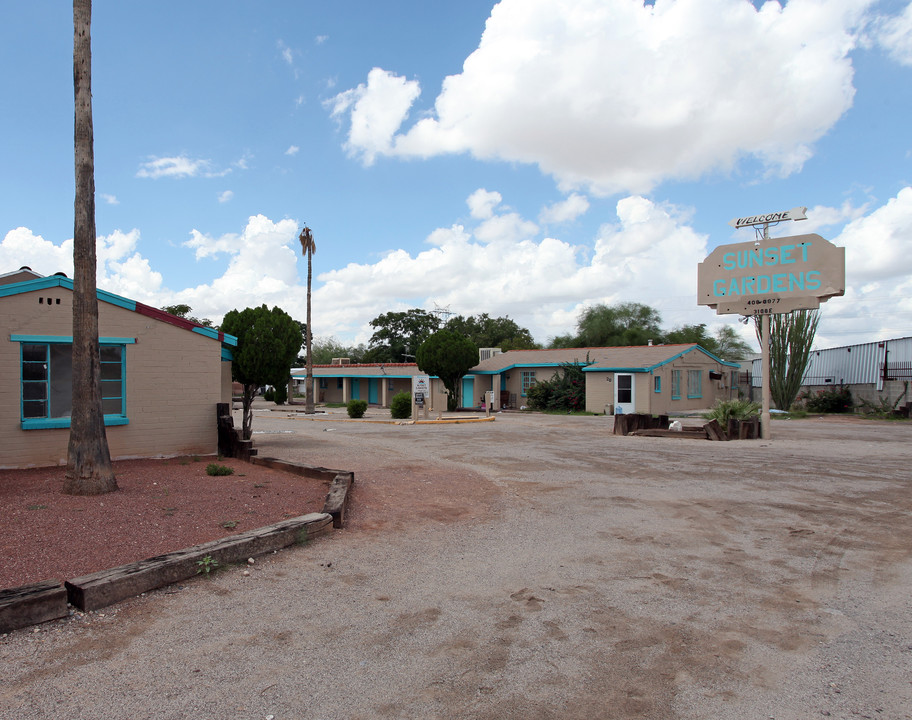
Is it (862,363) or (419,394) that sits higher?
(862,363)

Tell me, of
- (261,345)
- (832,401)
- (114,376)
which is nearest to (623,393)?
(832,401)

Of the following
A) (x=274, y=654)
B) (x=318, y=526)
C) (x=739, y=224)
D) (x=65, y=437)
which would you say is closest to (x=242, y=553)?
(x=318, y=526)

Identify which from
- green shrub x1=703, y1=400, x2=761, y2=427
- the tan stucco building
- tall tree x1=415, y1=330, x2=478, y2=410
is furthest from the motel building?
the tan stucco building

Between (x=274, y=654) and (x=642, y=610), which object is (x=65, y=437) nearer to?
(x=274, y=654)

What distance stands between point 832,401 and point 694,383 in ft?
21.7

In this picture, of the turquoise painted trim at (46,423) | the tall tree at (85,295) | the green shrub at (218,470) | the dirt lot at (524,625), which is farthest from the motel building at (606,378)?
the tall tree at (85,295)

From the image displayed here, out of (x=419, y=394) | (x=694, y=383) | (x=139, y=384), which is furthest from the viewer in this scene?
(x=694, y=383)

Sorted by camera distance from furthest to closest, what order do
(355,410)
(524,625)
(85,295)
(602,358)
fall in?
(602,358) < (355,410) < (85,295) < (524,625)

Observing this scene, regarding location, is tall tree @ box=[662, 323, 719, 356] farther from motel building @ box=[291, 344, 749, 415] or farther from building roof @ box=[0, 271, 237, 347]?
building roof @ box=[0, 271, 237, 347]

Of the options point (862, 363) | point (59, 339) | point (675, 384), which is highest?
point (862, 363)

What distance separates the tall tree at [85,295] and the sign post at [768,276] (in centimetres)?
1626

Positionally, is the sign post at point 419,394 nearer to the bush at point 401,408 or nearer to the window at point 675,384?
the bush at point 401,408

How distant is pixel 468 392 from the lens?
34.8 metres

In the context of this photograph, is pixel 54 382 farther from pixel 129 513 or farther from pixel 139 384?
pixel 129 513
